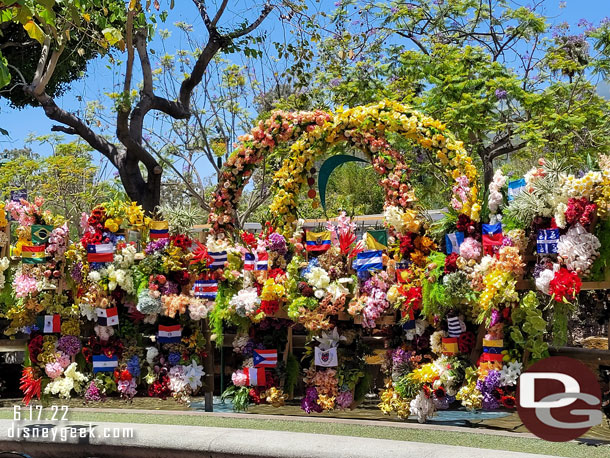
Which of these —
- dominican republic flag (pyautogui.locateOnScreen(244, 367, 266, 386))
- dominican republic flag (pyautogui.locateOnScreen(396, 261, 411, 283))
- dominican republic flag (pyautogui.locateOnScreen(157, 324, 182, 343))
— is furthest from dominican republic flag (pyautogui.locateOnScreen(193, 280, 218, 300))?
dominican republic flag (pyautogui.locateOnScreen(396, 261, 411, 283))

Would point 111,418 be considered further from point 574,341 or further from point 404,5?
point 404,5

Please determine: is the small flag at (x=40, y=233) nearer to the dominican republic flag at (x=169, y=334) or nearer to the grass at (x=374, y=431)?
the dominican republic flag at (x=169, y=334)

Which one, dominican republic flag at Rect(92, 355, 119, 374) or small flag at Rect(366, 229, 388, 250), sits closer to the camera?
small flag at Rect(366, 229, 388, 250)

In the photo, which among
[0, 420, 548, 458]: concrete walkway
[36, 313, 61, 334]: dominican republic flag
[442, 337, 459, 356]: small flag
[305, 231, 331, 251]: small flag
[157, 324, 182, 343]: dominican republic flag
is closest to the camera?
[0, 420, 548, 458]: concrete walkway

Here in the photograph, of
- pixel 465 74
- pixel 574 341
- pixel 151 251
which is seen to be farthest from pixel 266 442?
pixel 465 74

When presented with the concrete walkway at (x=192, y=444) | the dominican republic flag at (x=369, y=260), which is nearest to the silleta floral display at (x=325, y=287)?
the dominican republic flag at (x=369, y=260)

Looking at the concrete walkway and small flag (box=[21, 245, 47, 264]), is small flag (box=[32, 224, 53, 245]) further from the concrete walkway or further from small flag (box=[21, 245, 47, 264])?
the concrete walkway

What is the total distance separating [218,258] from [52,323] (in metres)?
2.03

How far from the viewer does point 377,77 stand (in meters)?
14.6

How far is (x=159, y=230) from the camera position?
7.77m

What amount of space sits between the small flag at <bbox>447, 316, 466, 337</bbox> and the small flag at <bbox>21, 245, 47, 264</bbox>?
14.0ft

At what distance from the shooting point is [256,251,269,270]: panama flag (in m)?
7.28

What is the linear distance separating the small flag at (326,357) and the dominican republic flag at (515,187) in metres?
2.16

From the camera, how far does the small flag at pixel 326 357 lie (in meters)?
7.07
